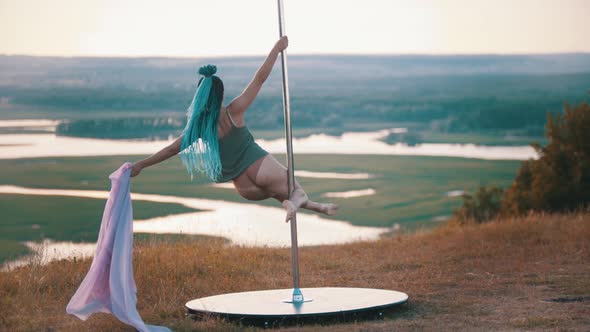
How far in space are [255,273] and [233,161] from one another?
3.12m

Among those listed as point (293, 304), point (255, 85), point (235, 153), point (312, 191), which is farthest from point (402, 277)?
point (312, 191)

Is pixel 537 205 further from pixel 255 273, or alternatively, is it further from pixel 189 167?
pixel 189 167

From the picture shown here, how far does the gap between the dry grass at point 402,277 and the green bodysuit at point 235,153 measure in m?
1.26

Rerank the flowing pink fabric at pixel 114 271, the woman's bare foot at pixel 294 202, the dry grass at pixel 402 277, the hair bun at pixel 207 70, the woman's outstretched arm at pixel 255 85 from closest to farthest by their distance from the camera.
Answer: the flowing pink fabric at pixel 114 271
the woman's bare foot at pixel 294 202
the woman's outstretched arm at pixel 255 85
the hair bun at pixel 207 70
the dry grass at pixel 402 277

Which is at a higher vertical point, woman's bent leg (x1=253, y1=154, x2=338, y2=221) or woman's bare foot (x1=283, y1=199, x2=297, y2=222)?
woman's bent leg (x1=253, y1=154, x2=338, y2=221)

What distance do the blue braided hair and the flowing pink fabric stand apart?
537mm

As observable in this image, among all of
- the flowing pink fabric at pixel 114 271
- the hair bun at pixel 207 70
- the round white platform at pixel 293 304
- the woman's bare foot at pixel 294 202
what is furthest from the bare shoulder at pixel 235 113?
the round white platform at pixel 293 304

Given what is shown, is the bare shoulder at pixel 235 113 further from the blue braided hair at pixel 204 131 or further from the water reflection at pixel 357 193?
the water reflection at pixel 357 193

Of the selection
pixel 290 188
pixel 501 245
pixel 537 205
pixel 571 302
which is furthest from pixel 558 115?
pixel 290 188

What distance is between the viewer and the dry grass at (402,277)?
8.15 metres

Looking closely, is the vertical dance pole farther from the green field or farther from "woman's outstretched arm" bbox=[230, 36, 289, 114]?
the green field

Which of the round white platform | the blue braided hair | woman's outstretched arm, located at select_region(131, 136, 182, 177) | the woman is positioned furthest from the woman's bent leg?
the round white platform

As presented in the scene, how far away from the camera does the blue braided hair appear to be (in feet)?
25.9

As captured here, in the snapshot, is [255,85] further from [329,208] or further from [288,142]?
[329,208]
